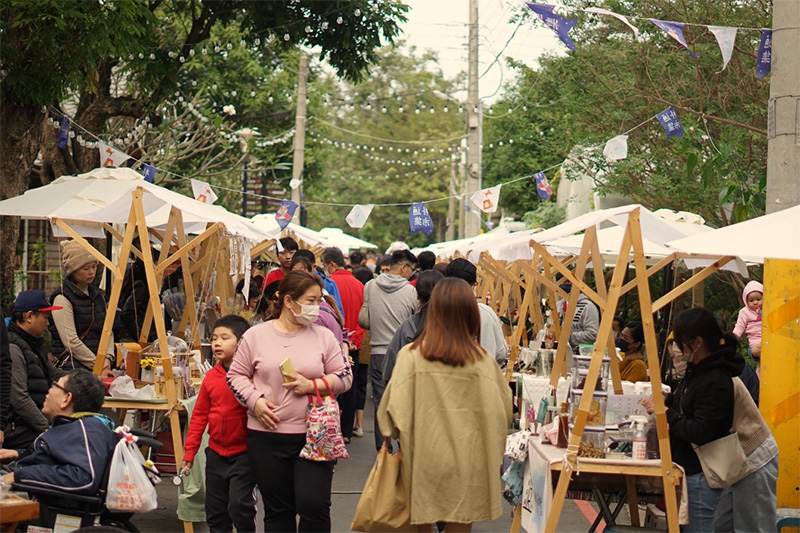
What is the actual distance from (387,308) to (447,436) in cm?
513

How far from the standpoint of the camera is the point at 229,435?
557 centimetres

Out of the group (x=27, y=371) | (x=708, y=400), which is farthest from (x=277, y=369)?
(x=708, y=400)

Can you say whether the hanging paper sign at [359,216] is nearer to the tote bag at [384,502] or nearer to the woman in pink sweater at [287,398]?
the woman in pink sweater at [287,398]

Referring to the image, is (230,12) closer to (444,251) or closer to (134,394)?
(134,394)

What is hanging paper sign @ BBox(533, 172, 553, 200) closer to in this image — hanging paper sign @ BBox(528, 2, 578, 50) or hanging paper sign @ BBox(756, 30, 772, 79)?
hanging paper sign @ BBox(528, 2, 578, 50)

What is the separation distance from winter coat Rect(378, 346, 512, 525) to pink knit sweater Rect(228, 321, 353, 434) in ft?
2.03

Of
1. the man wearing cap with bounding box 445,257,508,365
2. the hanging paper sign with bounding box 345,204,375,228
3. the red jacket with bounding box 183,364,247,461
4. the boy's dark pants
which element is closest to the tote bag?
the boy's dark pants

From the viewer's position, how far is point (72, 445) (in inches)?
196

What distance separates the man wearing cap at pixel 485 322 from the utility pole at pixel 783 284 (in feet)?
6.35

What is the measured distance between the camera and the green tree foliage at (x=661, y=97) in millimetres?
13500

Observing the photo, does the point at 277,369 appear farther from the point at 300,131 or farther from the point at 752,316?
the point at 300,131

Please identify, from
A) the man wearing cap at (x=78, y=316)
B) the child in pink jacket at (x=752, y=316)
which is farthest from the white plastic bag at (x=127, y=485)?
the child in pink jacket at (x=752, y=316)

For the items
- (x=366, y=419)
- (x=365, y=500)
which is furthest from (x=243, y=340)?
(x=366, y=419)

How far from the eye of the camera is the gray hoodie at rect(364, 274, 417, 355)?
32.3ft
